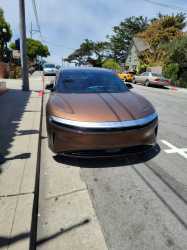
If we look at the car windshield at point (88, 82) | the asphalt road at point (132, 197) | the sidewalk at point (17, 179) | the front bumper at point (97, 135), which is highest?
the car windshield at point (88, 82)

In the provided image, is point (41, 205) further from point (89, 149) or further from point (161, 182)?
point (161, 182)

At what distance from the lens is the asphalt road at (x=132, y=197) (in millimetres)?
2557

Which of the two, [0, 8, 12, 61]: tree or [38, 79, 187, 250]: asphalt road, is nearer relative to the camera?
[38, 79, 187, 250]: asphalt road

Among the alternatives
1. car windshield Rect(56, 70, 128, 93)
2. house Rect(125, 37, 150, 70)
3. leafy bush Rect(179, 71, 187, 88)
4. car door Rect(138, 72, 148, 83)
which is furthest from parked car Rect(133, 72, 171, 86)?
house Rect(125, 37, 150, 70)

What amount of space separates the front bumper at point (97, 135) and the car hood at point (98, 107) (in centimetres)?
13

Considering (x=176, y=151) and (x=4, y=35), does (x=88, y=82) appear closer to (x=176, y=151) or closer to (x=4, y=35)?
(x=176, y=151)

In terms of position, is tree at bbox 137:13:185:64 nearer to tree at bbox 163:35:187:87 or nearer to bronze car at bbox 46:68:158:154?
tree at bbox 163:35:187:87

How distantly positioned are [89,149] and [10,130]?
8.89 feet

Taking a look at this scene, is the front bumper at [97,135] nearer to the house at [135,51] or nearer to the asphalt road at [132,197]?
the asphalt road at [132,197]

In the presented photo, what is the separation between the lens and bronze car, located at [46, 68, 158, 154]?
3652mm

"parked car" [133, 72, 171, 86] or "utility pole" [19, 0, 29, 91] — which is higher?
"utility pole" [19, 0, 29, 91]

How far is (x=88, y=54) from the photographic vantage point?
282ft

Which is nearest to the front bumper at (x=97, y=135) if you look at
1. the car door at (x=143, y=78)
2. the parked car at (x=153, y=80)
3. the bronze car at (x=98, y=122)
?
the bronze car at (x=98, y=122)

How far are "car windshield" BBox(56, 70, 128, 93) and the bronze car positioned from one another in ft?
1.21
